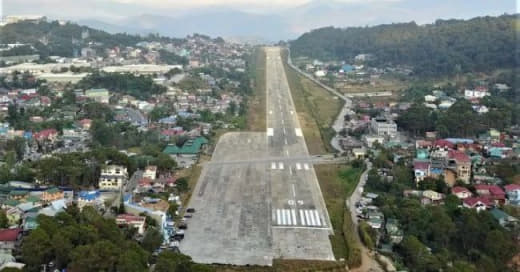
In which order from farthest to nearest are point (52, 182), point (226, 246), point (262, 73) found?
point (262, 73) → point (52, 182) → point (226, 246)

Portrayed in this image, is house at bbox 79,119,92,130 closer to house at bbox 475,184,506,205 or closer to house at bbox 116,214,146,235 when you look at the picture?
house at bbox 116,214,146,235

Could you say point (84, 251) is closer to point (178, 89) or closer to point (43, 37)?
point (178, 89)

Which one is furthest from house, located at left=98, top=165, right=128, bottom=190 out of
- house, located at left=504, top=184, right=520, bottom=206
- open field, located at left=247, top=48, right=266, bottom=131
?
house, located at left=504, top=184, right=520, bottom=206

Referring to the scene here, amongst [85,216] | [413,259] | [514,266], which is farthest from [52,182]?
[514,266]

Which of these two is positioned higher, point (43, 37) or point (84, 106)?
point (43, 37)

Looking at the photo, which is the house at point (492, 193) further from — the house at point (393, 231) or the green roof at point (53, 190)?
the green roof at point (53, 190)

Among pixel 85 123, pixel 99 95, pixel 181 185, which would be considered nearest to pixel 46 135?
pixel 85 123
